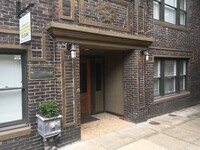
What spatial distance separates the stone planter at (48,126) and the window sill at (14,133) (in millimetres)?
254

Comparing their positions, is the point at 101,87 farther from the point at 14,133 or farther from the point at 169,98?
the point at 14,133

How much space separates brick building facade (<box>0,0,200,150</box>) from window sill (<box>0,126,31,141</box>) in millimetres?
19

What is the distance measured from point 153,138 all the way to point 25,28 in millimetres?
4271

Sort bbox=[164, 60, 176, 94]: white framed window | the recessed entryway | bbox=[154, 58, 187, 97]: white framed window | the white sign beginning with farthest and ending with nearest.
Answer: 1. bbox=[164, 60, 176, 94]: white framed window
2. bbox=[154, 58, 187, 97]: white framed window
3. the recessed entryway
4. the white sign

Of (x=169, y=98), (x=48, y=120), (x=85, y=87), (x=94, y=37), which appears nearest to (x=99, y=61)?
(x=85, y=87)

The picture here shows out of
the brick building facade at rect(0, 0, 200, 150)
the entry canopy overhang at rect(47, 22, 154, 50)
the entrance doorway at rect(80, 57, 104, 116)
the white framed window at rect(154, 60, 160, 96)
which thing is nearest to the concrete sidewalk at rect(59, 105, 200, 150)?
the brick building facade at rect(0, 0, 200, 150)

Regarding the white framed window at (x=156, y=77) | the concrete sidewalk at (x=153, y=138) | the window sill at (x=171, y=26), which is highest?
the window sill at (x=171, y=26)

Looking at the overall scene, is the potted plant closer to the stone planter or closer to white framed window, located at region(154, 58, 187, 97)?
the stone planter

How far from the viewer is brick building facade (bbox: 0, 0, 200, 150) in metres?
4.36

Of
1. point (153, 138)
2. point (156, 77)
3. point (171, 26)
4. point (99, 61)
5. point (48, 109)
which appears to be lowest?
point (153, 138)

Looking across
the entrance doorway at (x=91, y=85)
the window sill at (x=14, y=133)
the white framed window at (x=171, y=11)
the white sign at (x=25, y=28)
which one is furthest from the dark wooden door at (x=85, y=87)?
the white sign at (x=25, y=28)

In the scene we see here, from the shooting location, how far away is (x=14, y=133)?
414cm

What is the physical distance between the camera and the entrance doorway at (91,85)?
7672 millimetres

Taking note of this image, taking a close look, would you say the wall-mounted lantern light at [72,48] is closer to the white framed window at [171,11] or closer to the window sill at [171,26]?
the window sill at [171,26]
